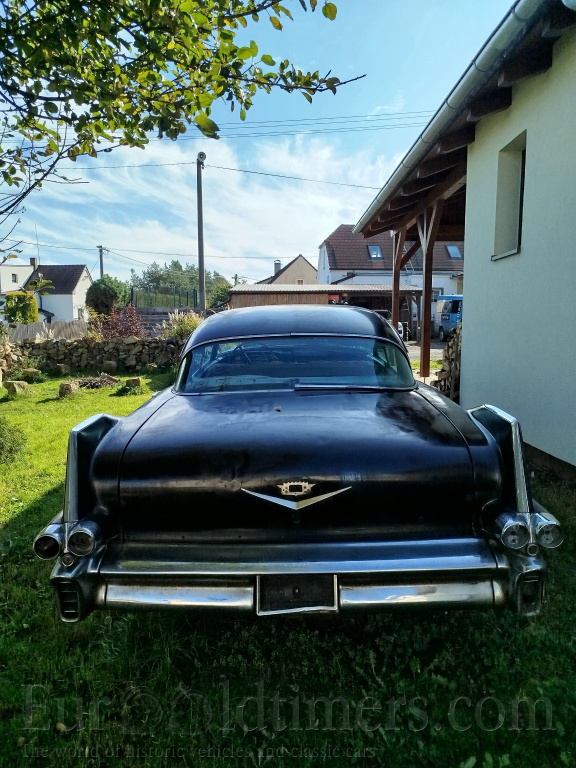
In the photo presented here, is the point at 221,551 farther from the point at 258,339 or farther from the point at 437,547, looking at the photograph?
the point at 258,339

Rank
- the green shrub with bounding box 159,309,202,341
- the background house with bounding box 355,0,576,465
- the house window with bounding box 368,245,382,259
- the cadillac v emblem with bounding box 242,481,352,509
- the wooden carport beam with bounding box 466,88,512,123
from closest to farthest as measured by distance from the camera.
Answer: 1. the cadillac v emblem with bounding box 242,481,352,509
2. the background house with bounding box 355,0,576,465
3. the wooden carport beam with bounding box 466,88,512,123
4. the green shrub with bounding box 159,309,202,341
5. the house window with bounding box 368,245,382,259

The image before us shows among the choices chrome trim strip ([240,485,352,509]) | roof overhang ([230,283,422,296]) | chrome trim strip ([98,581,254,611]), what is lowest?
chrome trim strip ([98,581,254,611])

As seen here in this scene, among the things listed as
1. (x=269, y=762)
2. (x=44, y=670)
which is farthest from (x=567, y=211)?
(x=44, y=670)

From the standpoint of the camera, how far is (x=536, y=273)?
4.16 meters

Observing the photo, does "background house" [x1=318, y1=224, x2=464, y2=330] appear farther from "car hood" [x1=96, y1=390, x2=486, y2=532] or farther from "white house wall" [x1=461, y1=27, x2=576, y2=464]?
"car hood" [x1=96, y1=390, x2=486, y2=532]

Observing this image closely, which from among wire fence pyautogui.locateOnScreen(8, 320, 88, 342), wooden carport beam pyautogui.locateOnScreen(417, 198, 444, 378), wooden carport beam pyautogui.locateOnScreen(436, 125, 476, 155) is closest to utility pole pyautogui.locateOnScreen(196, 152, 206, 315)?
wire fence pyautogui.locateOnScreen(8, 320, 88, 342)

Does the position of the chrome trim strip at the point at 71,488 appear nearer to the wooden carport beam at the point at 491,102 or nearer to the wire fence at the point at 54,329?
the wooden carport beam at the point at 491,102

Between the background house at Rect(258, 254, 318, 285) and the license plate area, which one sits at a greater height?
the background house at Rect(258, 254, 318, 285)

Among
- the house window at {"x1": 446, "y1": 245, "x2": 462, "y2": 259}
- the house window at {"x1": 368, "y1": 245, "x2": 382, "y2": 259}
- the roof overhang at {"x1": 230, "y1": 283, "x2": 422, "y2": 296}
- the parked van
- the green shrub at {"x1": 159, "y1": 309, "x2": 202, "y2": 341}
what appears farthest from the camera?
the house window at {"x1": 446, "y1": 245, "x2": 462, "y2": 259}

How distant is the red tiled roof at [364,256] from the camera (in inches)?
1177

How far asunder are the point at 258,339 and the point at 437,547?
1683mm

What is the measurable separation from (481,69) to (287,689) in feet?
14.5

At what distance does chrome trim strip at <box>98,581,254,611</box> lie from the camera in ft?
5.83

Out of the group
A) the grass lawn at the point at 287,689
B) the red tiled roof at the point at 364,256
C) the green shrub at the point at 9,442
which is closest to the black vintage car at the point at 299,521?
the grass lawn at the point at 287,689
